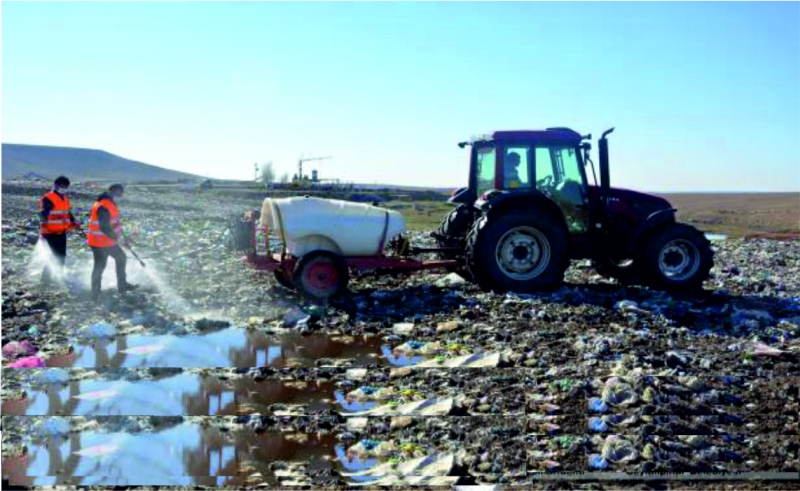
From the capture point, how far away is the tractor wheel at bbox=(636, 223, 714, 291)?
326 inches

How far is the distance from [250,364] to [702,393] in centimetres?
317

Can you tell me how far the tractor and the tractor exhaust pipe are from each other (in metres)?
0.01

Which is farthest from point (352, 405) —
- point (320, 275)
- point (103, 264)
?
point (103, 264)

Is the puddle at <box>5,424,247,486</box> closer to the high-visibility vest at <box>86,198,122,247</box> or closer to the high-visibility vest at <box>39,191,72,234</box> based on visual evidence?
the high-visibility vest at <box>86,198,122,247</box>

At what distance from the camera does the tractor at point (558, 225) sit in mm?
8086

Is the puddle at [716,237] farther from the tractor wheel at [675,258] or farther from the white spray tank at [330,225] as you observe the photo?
the white spray tank at [330,225]

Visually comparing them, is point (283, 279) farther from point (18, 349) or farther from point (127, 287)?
point (18, 349)

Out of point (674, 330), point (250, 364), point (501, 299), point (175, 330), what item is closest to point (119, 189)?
point (175, 330)

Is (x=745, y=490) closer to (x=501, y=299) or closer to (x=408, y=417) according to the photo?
(x=408, y=417)

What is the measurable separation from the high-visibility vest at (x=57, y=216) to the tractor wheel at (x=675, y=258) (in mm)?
6768

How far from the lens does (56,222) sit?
8.67 meters

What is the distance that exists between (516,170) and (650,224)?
5.34 feet

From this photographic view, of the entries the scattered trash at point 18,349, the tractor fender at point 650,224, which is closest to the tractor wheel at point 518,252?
the tractor fender at point 650,224

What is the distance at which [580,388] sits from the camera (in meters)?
4.59
